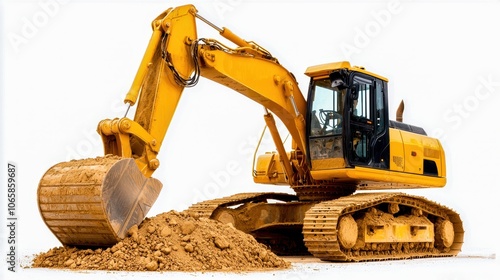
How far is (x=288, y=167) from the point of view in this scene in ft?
45.4

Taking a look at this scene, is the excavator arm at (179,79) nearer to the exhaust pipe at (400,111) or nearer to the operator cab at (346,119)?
the operator cab at (346,119)

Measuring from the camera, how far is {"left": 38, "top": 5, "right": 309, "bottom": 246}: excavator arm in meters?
9.72

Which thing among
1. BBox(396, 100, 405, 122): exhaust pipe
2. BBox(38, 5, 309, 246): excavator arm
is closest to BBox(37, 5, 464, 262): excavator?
BBox(38, 5, 309, 246): excavator arm

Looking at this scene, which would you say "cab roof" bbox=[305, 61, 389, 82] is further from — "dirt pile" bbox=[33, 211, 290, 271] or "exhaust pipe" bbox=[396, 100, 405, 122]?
"dirt pile" bbox=[33, 211, 290, 271]

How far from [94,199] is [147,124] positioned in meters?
1.59

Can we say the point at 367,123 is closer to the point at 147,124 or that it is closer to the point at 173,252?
the point at 147,124

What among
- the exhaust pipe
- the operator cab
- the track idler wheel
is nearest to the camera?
the operator cab

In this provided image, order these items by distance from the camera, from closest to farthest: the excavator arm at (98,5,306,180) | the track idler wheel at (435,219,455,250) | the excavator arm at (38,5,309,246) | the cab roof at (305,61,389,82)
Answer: the excavator arm at (38,5,309,246) → the excavator arm at (98,5,306,180) → the cab roof at (305,61,389,82) → the track idler wheel at (435,219,455,250)

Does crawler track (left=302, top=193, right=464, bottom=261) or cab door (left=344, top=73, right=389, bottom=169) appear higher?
cab door (left=344, top=73, right=389, bottom=169)

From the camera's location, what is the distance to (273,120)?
44.5ft

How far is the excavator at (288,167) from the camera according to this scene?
998 cm

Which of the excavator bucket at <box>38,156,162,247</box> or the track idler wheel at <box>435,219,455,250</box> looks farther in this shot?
the track idler wheel at <box>435,219,455,250</box>

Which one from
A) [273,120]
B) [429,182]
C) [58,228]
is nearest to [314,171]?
[273,120]

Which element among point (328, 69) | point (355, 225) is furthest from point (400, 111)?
point (355, 225)
